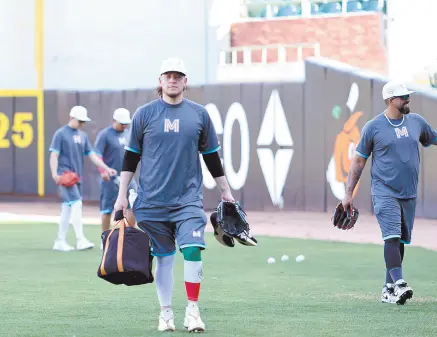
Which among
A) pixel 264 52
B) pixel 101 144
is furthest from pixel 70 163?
pixel 264 52

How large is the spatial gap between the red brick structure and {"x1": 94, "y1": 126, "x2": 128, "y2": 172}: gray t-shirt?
22322 mm

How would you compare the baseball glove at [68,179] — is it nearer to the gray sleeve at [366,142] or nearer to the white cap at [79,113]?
the white cap at [79,113]

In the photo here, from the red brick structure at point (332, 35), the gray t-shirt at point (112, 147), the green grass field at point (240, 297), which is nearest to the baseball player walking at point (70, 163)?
the gray t-shirt at point (112, 147)

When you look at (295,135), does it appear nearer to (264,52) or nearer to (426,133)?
(426,133)

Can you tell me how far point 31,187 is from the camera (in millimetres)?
27094

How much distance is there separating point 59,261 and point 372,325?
6454mm

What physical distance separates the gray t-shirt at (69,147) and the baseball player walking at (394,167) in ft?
20.5

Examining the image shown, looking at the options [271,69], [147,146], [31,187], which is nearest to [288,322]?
[147,146]

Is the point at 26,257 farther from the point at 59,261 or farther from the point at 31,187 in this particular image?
the point at 31,187

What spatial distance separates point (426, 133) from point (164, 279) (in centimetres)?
324

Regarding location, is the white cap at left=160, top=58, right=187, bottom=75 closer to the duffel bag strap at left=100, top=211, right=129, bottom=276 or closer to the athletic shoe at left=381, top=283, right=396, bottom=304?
the duffel bag strap at left=100, top=211, right=129, bottom=276

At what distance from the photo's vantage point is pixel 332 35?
37625 millimetres

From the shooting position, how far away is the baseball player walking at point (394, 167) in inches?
394

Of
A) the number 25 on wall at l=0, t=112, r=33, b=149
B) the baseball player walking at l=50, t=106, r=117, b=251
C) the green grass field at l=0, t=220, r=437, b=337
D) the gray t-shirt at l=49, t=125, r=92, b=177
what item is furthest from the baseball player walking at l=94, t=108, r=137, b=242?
the number 25 on wall at l=0, t=112, r=33, b=149
